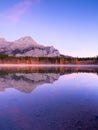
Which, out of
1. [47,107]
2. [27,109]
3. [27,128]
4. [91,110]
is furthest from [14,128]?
[91,110]

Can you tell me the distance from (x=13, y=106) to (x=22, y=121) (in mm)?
3889

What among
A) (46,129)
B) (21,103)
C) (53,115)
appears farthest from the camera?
(21,103)

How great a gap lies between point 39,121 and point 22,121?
952 mm

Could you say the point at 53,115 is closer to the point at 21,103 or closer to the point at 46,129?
the point at 46,129

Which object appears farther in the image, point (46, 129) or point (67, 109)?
point (67, 109)

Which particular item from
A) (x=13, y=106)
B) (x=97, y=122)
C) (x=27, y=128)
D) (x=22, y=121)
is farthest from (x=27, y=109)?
(x=97, y=122)

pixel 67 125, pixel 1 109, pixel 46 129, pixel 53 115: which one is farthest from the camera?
pixel 1 109

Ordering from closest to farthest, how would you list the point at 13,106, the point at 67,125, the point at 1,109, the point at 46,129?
the point at 46,129, the point at 67,125, the point at 1,109, the point at 13,106

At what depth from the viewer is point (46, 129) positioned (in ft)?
34.8

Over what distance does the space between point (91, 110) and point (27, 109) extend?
435 cm

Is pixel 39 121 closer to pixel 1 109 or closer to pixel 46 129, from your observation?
pixel 46 129

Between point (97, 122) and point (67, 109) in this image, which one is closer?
→ point (97, 122)

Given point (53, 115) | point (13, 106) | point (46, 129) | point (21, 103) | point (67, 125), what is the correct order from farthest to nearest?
point (21, 103)
point (13, 106)
point (53, 115)
point (67, 125)
point (46, 129)

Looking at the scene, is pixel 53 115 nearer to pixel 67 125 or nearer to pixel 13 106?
pixel 67 125
